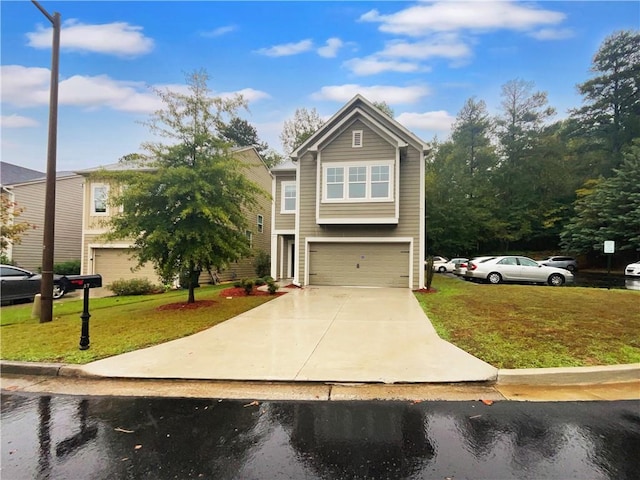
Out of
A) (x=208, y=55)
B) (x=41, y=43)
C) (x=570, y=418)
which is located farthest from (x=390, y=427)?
(x=208, y=55)

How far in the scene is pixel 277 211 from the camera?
62.0 ft

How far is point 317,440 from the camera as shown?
126 inches

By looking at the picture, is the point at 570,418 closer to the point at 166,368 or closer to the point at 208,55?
the point at 166,368

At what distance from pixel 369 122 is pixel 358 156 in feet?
5.06

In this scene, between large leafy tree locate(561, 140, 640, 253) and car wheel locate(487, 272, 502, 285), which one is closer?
car wheel locate(487, 272, 502, 285)

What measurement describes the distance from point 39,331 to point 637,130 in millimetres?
45111

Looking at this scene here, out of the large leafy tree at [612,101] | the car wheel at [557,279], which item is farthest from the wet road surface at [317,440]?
the large leafy tree at [612,101]

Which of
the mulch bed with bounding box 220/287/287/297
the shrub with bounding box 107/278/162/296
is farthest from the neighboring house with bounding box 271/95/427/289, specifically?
the shrub with bounding box 107/278/162/296

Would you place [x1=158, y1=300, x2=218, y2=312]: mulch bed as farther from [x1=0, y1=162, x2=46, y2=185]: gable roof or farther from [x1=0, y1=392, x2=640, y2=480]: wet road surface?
[x1=0, y1=162, x2=46, y2=185]: gable roof

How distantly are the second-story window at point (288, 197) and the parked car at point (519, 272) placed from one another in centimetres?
1046

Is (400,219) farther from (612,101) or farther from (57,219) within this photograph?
(612,101)

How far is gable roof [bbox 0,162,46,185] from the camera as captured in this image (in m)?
22.3

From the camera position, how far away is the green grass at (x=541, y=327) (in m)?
5.28

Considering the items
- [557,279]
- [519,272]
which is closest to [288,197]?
[519,272]
